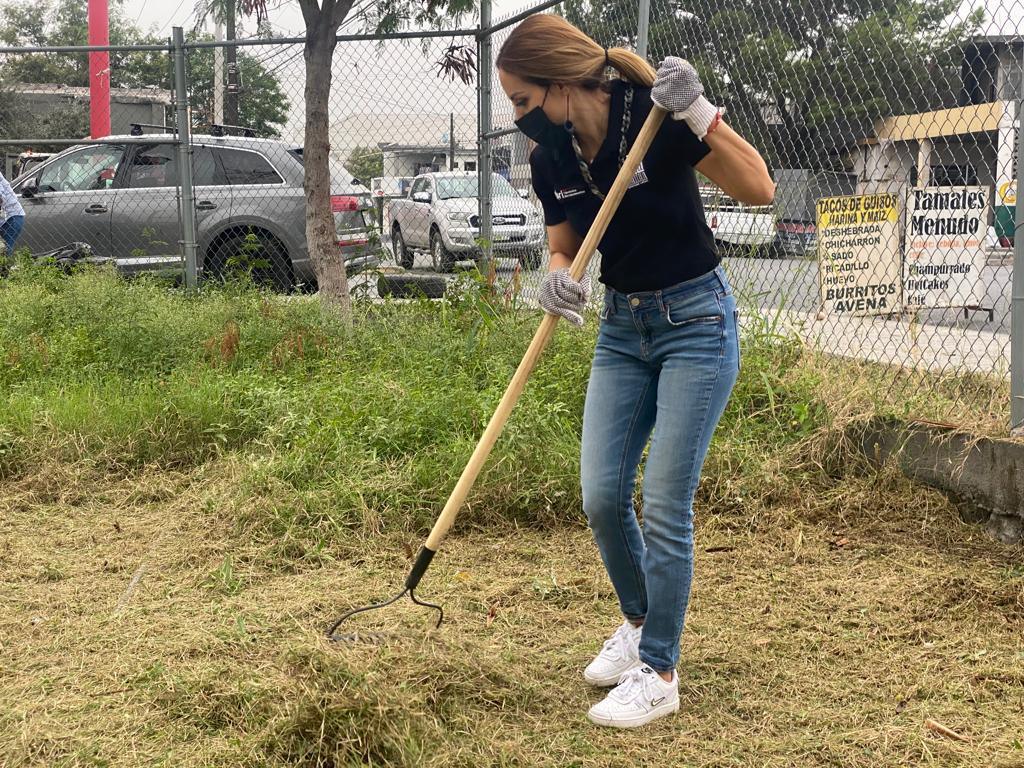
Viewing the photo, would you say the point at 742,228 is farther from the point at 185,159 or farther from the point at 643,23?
the point at 185,159

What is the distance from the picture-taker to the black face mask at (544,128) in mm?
2756

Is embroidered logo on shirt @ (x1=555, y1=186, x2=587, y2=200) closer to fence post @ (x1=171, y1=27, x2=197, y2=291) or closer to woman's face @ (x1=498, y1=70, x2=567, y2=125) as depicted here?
woman's face @ (x1=498, y1=70, x2=567, y2=125)

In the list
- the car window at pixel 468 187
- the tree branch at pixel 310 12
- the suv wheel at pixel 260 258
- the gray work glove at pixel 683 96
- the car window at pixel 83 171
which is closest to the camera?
the gray work glove at pixel 683 96

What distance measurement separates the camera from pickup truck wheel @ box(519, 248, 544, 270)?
6.80m

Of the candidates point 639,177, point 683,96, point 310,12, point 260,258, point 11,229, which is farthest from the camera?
point 260,258

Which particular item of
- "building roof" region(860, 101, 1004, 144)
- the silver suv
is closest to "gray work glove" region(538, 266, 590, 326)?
"building roof" region(860, 101, 1004, 144)

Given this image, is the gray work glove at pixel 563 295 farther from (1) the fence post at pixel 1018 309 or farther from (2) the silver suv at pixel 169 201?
(2) the silver suv at pixel 169 201

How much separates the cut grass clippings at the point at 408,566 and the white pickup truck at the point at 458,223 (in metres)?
0.67

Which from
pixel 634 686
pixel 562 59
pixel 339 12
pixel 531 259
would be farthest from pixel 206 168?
pixel 634 686

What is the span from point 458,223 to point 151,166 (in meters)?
2.82

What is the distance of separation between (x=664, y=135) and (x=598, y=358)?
671 mm

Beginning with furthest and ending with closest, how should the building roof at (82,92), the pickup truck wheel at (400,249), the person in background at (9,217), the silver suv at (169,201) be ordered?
the building roof at (82,92) → the pickup truck wheel at (400,249) → the silver suv at (169,201) → the person in background at (9,217)

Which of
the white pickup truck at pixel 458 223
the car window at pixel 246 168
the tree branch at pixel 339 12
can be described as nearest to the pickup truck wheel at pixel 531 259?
the white pickup truck at pixel 458 223

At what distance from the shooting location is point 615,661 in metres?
3.08
